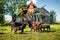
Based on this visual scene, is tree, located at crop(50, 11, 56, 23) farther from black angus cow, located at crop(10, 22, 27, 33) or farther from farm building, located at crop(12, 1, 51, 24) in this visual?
black angus cow, located at crop(10, 22, 27, 33)

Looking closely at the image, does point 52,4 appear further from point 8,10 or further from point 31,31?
point 8,10

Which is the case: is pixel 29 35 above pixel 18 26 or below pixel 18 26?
below

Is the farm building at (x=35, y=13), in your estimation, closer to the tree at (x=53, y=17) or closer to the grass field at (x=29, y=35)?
the tree at (x=53, y=17)

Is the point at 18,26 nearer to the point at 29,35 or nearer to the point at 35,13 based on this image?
the point at 29,35

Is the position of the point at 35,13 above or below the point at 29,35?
above

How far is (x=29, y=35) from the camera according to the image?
2555mm

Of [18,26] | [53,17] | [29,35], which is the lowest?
[29,35]

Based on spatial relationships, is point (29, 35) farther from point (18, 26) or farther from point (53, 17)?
point (53, 17)

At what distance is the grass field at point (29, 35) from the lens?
2.52 m

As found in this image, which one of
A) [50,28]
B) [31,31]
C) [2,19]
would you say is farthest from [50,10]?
[2,19]

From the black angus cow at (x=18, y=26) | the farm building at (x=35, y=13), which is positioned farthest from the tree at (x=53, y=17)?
the black angus cow at (x=18, y=26)

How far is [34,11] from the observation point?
8.42ft

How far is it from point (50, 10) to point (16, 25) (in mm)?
591

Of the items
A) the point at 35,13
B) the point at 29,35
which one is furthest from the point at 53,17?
the point at 29,35
